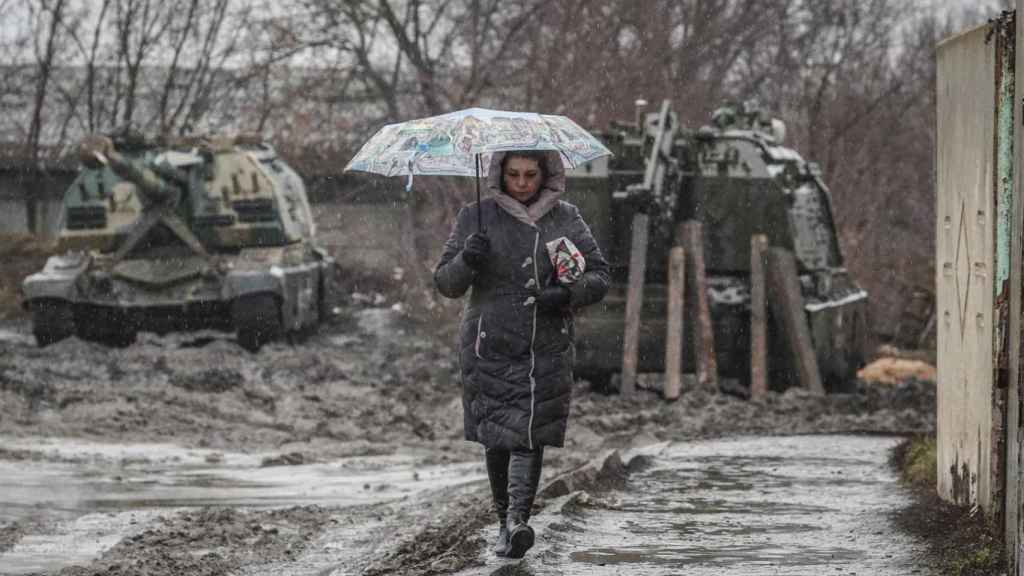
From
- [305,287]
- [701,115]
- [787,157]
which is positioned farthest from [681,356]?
[701,115]

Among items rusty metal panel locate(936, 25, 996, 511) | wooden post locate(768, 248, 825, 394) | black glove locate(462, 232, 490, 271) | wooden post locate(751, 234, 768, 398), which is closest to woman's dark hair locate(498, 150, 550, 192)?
black glove locate(462, 232, 490, 271)

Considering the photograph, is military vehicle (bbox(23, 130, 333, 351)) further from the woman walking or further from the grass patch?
the woman walking

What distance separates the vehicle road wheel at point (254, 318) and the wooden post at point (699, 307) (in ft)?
19.7

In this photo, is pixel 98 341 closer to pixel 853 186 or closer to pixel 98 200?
pixel 98 200

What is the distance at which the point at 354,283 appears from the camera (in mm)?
34719

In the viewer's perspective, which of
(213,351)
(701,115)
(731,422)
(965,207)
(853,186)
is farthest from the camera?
(853,186)

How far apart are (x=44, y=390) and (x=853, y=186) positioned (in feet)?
76.4

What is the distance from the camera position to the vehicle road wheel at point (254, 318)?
23578 mm

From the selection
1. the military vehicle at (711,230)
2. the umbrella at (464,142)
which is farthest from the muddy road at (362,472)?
the umbrella at (464,142)

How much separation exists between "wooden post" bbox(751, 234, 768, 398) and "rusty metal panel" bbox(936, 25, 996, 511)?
371 inches

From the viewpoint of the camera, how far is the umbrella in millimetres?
7742

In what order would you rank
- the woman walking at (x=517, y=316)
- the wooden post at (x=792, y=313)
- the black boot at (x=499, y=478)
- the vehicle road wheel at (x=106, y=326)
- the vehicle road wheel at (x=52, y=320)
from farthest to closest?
A: the vehicle road wheel at (x=106, y=326) → the vehicle road wheel at (x=52, y=320) → the wooden post at (x=792, y=313) → the black boot at (x=499, y=478) → the woman walking at (x=517, y=316)

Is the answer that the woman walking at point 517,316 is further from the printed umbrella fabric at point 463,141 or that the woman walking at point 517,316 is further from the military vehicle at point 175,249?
the military vehicle at point 175,249

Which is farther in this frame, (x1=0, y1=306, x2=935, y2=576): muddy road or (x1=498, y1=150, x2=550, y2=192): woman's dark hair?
(x1=0, y1=306, x2=935, y2=576): muddy road
